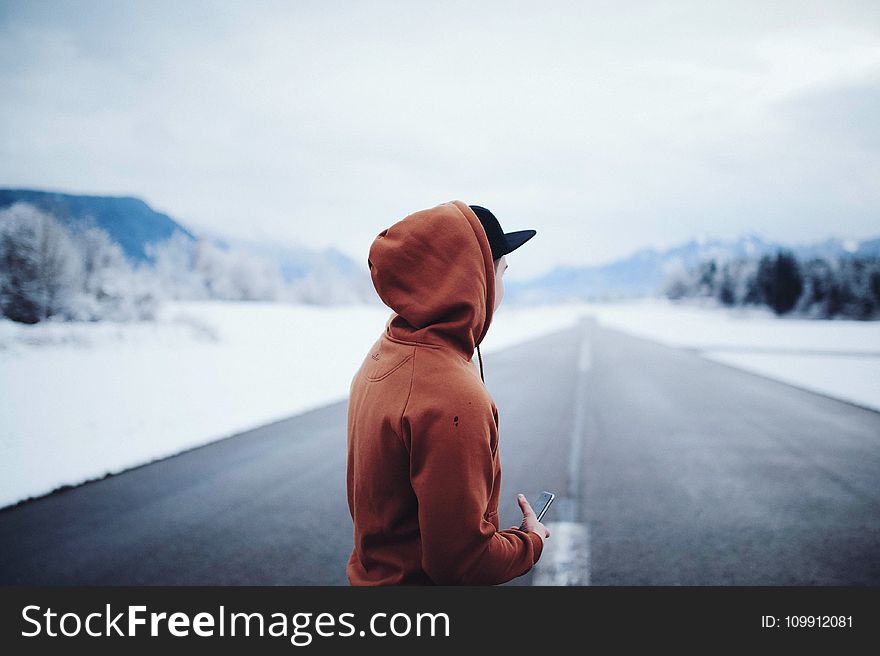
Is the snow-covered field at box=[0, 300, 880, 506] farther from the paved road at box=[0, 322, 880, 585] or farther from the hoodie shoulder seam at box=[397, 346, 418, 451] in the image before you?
the hoodie shoulder seam at box=[397, 346, 418, 451]

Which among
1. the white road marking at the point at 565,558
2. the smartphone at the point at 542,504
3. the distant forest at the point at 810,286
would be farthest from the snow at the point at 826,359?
the smartphone at the point at 542,504

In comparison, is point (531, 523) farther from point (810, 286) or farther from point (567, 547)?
point (810, 286)

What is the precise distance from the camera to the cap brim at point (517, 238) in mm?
1706

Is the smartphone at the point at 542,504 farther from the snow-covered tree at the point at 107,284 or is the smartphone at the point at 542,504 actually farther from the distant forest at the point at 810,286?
the distant forest at the point at 810,286

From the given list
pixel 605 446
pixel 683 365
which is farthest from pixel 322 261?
pixel 605 446

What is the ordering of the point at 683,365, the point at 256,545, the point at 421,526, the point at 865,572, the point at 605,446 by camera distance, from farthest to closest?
the point at 683,365, the point at 605,446, the point at 256,545, the point at 865,572, the point at 421,526

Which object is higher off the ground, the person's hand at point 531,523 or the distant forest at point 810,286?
the distant forest at point 810,286

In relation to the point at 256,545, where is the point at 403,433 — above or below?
above

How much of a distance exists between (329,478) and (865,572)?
4675 mm

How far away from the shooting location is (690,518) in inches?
180

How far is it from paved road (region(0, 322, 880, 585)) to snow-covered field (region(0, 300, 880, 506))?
0.89 meters

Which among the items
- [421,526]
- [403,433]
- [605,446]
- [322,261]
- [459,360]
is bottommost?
[605,446]

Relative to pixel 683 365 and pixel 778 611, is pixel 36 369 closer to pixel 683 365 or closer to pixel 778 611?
pixel 778 611

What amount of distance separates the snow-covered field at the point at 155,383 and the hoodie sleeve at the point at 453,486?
545 centimetres
